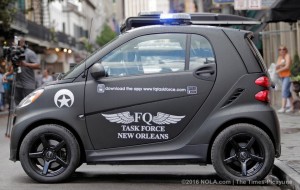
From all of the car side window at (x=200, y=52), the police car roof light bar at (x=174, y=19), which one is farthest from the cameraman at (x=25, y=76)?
the car side window at (x=200, y=52)

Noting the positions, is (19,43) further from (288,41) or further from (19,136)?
(288,41)

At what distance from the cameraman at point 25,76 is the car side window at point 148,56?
582cm

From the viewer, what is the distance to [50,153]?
7977 millimetres

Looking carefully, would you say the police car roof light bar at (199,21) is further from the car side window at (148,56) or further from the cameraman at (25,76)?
the car side window at (148,56)

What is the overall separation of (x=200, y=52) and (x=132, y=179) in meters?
1.61

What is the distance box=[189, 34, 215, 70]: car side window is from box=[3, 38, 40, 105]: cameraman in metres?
6.13

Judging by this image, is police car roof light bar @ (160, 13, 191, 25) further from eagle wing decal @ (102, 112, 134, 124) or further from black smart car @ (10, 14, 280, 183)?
eagle wing decal @ (102, 112, 134, 124)

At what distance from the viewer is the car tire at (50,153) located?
7895 millimetres

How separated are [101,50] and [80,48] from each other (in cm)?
7186

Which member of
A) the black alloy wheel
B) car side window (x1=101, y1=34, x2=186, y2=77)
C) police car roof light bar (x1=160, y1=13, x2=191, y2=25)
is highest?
police car roof light bar (x1=160, y1=13, x2=191, y2=25)

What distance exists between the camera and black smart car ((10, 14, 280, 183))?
7.81 metres

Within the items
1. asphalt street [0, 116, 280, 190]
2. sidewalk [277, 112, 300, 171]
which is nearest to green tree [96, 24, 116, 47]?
sidewalk [277, 112, 300, 171]

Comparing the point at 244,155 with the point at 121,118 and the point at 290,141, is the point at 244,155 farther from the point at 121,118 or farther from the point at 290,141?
the point at 290,141

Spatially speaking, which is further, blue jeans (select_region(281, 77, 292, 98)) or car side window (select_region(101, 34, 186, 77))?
blue jeans (select_region(281, 77, 292, 98))
